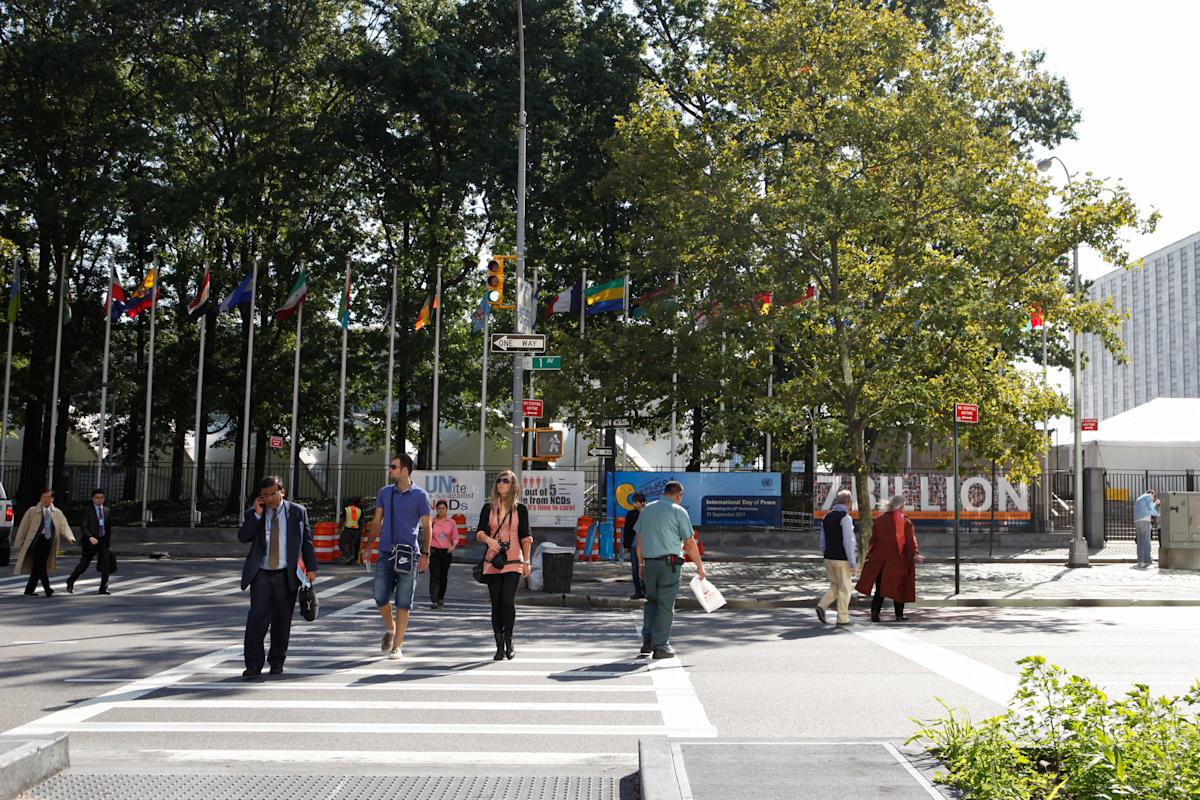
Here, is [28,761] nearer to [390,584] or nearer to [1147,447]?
[390,584]

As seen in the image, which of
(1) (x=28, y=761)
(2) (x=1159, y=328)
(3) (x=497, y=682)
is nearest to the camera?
(1) (x=28, y=761)

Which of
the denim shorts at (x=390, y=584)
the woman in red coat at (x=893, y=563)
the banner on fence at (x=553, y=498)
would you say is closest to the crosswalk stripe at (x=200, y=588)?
the denim shorts at (x=390, y=584)

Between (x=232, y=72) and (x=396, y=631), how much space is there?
33867mm

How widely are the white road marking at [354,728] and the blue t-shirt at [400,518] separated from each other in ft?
11.3

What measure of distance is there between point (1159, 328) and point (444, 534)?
142m

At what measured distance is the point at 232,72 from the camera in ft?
132

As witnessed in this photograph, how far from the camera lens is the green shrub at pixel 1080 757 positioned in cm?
498

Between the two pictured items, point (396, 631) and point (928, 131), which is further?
point (928, 131)

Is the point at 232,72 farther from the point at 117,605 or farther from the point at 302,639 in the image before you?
the point at 302,639

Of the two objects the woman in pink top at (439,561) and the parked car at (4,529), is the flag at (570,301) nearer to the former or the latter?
the parked car at (4,529)

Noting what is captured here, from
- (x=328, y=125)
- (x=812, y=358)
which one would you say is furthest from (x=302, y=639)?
(x=328, y=125)

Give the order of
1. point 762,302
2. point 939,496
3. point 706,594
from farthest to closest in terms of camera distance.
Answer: point 939,496 < point 762,302 < point 706,594

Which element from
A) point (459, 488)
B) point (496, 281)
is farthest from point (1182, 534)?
point (459, 488)

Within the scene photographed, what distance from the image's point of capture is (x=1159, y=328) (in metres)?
140
